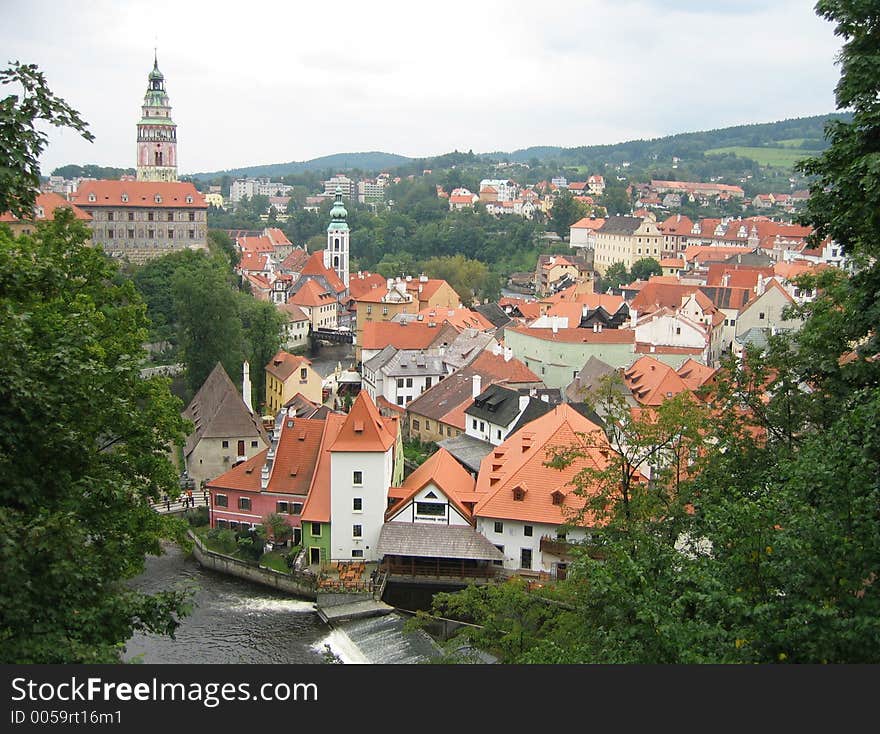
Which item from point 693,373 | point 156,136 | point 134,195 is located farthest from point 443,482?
point 156,136

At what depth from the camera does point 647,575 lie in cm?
1204

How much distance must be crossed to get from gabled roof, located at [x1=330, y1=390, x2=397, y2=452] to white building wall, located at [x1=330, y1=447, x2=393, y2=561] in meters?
0.19

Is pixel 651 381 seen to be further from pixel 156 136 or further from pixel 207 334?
pixel 156 136

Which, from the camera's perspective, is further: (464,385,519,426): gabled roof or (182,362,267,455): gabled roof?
(464,385,519,426): gabled roof

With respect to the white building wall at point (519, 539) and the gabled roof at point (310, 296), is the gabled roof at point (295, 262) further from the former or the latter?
the white building wall at point (519, 539)

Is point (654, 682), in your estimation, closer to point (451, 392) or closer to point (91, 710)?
point (91, 710)

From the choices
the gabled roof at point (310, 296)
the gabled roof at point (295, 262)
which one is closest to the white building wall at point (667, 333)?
the gabled roof at point (310, 296)

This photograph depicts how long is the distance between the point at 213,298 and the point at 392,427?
58.9 ft

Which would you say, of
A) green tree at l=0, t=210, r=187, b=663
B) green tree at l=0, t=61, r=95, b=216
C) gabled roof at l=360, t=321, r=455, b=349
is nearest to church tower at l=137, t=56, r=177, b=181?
gabled roof at l=360, t=321, r=455, b=349

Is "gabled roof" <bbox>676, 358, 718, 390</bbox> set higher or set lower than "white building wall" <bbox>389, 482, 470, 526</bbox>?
higher

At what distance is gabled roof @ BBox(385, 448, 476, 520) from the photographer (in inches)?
1169

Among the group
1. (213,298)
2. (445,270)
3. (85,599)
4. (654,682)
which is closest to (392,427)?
(213,298)

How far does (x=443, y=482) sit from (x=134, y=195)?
63006 millimetres

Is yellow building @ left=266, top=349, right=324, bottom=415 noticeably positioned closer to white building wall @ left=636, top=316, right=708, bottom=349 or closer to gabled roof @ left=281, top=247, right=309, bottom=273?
white building wall @ left=636, top=316, right=708, bottom=349
